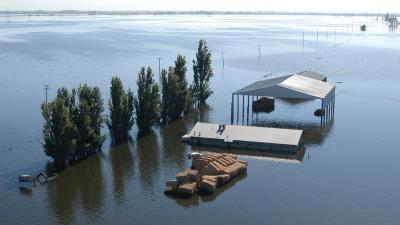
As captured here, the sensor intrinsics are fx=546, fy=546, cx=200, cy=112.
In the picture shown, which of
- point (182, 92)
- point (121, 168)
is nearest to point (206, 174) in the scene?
point (121, 168)

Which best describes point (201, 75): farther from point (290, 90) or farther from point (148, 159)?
point (148, 159)

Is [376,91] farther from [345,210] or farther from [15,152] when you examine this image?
[15,152]

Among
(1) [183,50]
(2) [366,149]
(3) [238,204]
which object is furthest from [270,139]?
(1) [183,50]

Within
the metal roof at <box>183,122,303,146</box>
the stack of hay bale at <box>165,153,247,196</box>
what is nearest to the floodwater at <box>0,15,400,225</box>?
the stack of hay bale at <box>165,153,247,196</box>

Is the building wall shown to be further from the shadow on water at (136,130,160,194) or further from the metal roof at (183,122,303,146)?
the shadow on water at (136,130,160,194)

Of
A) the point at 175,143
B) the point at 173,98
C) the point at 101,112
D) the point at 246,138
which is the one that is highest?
the point at 101,112

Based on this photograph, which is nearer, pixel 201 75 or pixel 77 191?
pixel 77 191

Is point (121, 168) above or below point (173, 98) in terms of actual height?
below
